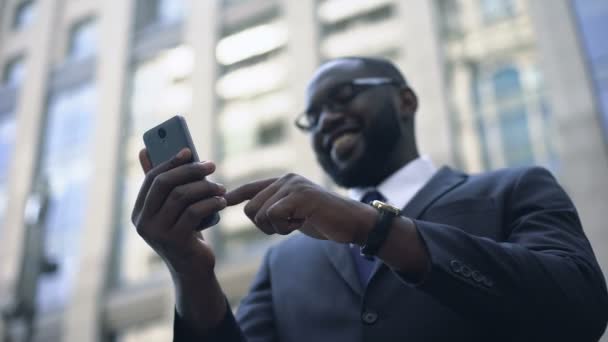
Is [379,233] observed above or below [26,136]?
below

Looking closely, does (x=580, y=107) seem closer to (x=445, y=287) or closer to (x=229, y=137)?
(x=229, y=137)

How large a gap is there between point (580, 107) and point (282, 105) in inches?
359

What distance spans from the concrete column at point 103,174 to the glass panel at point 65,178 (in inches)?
22.5

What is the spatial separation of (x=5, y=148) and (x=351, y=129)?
2637 cm

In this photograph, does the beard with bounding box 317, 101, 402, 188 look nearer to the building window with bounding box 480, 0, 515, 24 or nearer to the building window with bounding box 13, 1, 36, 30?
the building window with bounding box 480, 0, 515, 24

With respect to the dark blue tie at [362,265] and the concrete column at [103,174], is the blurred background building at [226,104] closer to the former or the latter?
the concrete column at [103,174]

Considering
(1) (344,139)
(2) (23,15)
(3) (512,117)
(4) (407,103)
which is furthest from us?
(2) (23,15)

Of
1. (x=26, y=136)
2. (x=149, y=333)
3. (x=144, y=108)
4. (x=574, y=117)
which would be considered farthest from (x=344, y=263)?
(x=26, y=136)

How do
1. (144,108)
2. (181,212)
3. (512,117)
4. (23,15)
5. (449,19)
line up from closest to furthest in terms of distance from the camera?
(181,212) < (512,117) < (449,19) < (144,108) < (23,15)

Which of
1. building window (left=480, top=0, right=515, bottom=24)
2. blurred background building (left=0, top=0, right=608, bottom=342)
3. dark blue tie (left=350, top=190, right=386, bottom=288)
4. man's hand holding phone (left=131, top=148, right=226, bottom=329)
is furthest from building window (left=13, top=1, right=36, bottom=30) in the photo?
man's hand holding phone (left=131, top=148, right=226, bottom=329)

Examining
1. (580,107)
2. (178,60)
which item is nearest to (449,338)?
(580,107)

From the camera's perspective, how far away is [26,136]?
25734mm

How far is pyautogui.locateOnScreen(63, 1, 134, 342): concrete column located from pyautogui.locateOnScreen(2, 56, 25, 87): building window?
13.8 feet

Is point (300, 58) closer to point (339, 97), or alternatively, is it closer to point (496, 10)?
point (496, 10)
